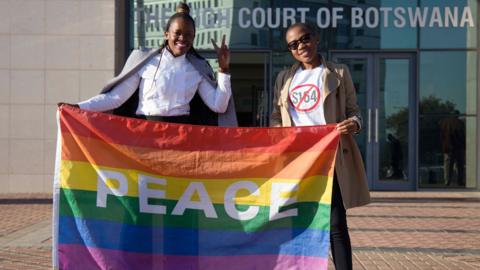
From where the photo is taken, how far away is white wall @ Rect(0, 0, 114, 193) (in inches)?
523

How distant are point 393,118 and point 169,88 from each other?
1026 centimetres

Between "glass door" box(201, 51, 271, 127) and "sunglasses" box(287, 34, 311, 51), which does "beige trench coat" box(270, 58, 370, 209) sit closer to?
"sunglasses" box(287, 34, 311, 51)

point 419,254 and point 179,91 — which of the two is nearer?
point 179,91

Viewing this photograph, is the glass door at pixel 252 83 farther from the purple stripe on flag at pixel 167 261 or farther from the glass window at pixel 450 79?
the purple stripe on flag at pixel 167 261

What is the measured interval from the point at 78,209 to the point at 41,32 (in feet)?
31.2

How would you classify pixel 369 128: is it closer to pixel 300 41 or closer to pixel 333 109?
pixel 333 109

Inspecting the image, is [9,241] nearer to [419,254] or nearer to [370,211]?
[419,254]

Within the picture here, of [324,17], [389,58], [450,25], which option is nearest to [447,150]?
[389,58]

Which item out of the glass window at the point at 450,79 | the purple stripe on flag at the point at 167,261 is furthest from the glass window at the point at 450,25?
the purple stripe on flag at the point at 167,261

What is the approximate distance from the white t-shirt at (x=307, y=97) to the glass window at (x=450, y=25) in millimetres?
9998

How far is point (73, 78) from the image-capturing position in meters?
13.4

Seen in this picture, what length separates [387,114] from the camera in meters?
14.3

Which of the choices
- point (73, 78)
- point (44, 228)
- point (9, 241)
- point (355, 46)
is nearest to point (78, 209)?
point (9, 241)

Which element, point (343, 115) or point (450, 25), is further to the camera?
point (450, 25)
